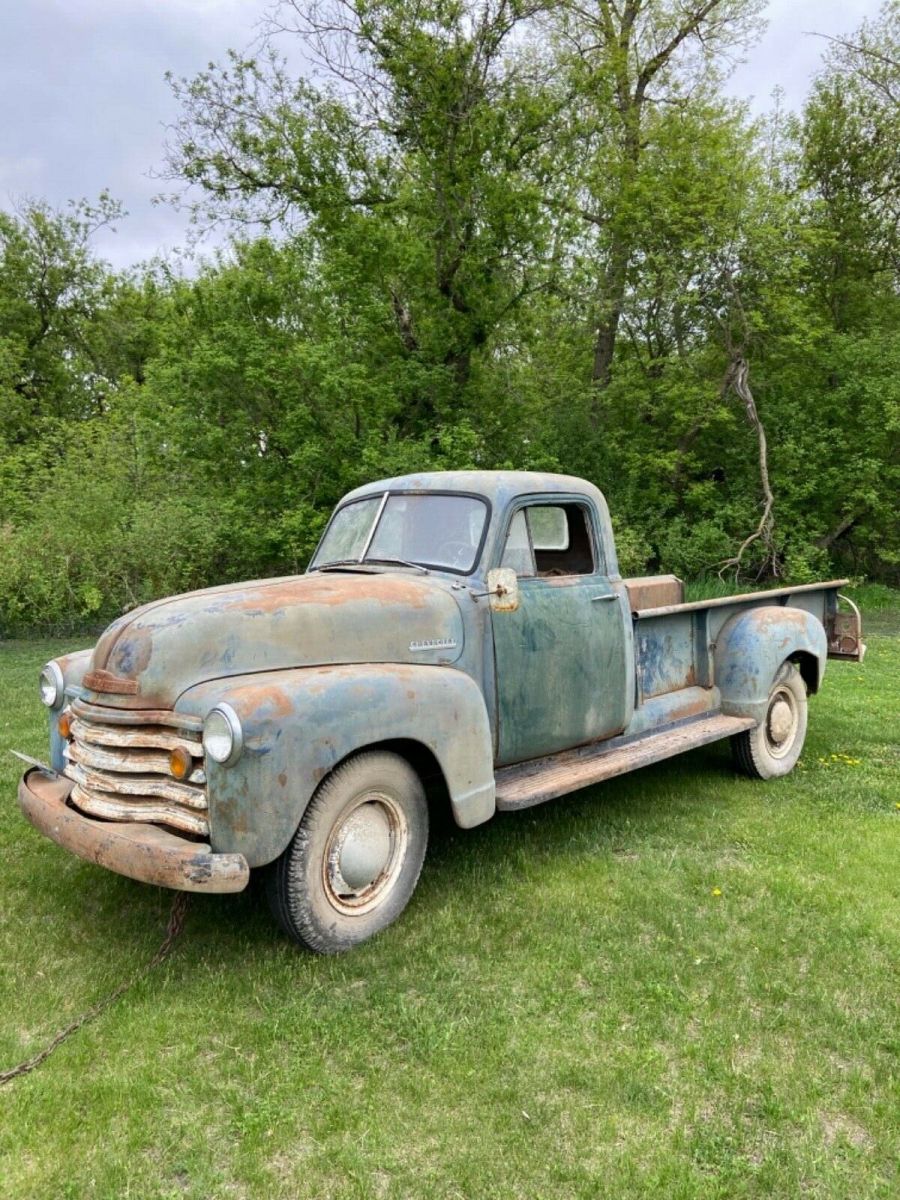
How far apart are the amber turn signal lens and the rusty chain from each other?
2.62 feet

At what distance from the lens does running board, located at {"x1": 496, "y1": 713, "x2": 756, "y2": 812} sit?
3.87 meters

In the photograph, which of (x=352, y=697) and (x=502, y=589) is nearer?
(x=352, y=697)

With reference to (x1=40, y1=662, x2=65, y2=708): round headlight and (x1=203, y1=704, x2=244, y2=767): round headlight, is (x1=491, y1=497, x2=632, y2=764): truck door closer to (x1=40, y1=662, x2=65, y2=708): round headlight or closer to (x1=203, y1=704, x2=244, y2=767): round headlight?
(x1=203, y1=704, x2=244, y2=767): round headlight

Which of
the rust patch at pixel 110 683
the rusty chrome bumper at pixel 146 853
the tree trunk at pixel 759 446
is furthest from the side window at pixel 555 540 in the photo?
the tree trunk at pixel 759 446

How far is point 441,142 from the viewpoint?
44.6 feet

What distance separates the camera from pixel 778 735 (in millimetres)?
5684

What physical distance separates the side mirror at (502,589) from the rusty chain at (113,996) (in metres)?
1.95

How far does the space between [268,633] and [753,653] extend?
3440mm

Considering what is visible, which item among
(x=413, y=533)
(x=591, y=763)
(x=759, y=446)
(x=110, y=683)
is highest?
(x=759, y=446)

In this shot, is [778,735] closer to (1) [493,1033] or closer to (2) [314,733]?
(1) [493,1033]

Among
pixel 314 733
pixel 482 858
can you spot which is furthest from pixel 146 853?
pixel 482 858

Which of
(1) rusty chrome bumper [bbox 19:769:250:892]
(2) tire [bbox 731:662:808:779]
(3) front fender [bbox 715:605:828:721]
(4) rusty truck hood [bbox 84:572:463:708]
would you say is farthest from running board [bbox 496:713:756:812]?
(1) rusty chrome bumper [bbox 19:769:250:892]

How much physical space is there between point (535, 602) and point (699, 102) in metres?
17.7

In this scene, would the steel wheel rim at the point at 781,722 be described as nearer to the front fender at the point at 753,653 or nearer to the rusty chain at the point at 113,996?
the front fender at the point at 753,653
